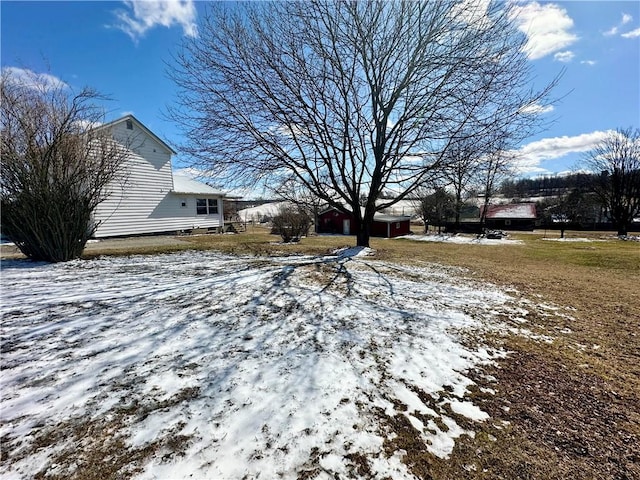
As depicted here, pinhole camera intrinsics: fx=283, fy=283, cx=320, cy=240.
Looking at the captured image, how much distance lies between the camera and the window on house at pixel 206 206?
20241 mm

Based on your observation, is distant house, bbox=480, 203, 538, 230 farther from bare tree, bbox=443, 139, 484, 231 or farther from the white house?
the white house

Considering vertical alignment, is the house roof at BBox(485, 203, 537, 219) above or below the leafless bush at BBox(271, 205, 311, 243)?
above

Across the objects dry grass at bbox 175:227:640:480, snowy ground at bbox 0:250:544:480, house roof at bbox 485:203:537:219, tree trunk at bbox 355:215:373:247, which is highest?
house roof at bbox 485:203:537:219

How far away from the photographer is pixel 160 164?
704 inches

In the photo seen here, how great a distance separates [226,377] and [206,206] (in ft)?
65.0

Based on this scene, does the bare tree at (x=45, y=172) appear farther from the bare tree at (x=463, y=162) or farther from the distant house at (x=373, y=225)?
the distant house at (x=373, y=225)

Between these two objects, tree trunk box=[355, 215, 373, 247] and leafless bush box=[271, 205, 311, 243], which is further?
leafless bush box=[271, 205, 311, 243]

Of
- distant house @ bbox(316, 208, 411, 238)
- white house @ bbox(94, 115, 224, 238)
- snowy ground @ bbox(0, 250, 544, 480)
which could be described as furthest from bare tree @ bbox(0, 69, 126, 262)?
distant house @ bbox(316, 208, 411, 238)

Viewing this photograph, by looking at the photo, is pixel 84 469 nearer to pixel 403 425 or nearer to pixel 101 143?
pixel 403 425

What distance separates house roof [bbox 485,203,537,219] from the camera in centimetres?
4481

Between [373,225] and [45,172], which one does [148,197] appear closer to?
[45,172]

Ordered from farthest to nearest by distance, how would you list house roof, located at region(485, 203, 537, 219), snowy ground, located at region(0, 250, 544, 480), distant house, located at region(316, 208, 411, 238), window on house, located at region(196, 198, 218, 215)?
1. house roof, located at region(485, 203, 537, 219)
2. distant house, located at region(316, 208, 411, 238)
3. window on house, located at region(196, 198, 218, 215)
4. snowy ground, located at region(0, 250, 544, 480)

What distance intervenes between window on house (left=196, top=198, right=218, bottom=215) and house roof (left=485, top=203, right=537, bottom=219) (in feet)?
142

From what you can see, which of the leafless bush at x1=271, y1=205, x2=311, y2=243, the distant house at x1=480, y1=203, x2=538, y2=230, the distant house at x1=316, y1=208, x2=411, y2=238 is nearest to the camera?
the leafless bush at x1=271, y1=205, x2=311, y2=243
